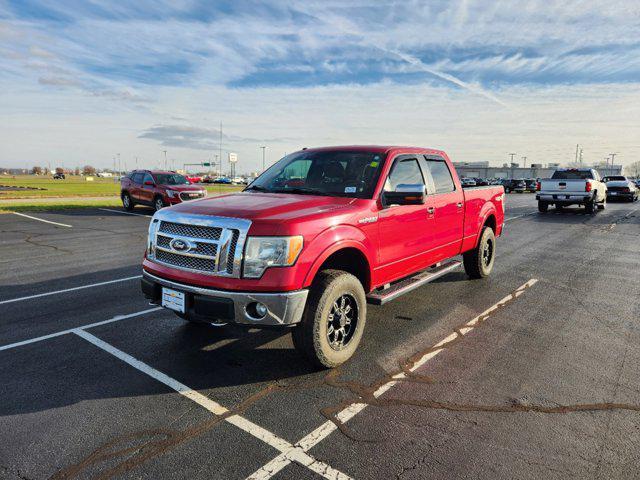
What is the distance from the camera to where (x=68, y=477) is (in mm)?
2562

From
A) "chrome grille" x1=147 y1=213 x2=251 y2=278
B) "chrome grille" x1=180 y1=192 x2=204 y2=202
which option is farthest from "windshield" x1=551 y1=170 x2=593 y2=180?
"chrome grille" x1=147 y1=213 x2=251 y2=278

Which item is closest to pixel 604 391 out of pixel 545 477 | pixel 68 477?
Result: pixel 545 477

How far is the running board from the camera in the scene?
439 centimetres

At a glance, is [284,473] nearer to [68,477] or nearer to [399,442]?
[399,442]

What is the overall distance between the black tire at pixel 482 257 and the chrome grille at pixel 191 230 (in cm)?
481

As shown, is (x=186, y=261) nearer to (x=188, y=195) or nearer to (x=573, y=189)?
(x=188, y=195)

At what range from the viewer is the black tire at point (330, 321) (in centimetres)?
371

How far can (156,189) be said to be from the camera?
18.6m

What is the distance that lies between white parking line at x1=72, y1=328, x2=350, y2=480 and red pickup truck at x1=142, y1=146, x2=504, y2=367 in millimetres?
572

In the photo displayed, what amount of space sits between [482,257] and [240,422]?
207 inches

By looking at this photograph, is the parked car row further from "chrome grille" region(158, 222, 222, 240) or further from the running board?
"chrome grille" region(158, 222, 222, 240)

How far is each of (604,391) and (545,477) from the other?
4.69ft

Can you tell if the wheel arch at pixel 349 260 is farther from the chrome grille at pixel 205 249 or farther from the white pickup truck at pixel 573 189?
the white pickup truck at pixel 573 189

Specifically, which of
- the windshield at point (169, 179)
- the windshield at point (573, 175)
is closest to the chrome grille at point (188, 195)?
the windshield at point (169, 179)
